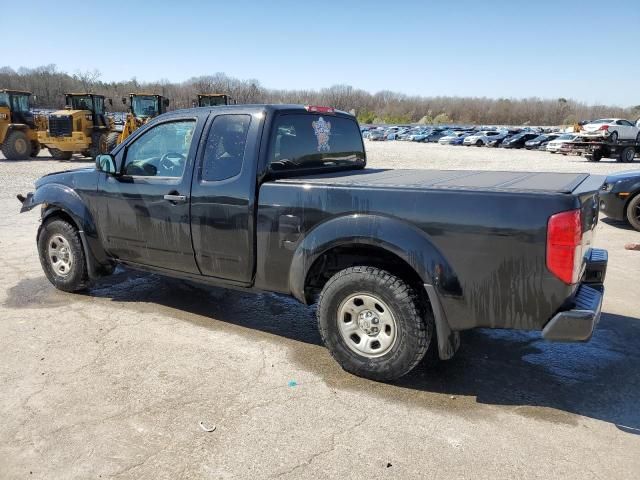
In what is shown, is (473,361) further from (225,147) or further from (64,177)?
(64,177)

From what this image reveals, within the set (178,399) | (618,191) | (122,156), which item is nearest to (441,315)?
(178,399)

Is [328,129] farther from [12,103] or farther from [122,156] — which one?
[12,103]

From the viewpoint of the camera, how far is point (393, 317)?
353 cm

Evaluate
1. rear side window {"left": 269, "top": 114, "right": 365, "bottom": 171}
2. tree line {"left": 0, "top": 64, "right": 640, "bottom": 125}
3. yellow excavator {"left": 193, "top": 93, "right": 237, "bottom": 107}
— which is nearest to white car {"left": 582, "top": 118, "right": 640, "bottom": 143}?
yellow excavator {"left": 193, "top": 93, "right": 237, "bottom": 107}

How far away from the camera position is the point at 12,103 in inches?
896

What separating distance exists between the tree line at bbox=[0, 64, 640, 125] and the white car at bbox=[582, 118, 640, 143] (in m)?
68.5

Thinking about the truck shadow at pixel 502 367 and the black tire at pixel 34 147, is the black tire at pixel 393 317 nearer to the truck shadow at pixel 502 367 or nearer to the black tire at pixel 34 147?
the truck shadow at pixel 502 367

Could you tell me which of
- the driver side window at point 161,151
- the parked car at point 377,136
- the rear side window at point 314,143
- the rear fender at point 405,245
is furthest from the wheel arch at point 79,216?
the parked car at point 377,136

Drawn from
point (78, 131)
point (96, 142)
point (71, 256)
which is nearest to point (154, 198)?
point (71, 256)

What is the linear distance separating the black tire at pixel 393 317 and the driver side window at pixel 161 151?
1845 millimetres

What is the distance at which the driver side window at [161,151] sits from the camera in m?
4.59

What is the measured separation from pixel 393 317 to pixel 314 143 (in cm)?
189

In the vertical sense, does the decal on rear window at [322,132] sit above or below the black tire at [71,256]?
above

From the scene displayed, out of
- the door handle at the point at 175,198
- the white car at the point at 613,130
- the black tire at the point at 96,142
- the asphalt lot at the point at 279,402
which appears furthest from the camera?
the white car at the point at 613,130
